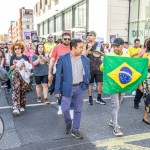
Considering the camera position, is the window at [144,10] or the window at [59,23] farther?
the window at [59,23]

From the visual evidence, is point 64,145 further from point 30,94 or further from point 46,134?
point 30,94

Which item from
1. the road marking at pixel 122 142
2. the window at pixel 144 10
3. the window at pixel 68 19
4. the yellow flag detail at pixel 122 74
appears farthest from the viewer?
the window at pixel 68 19

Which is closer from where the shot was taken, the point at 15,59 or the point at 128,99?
the point at 15,59

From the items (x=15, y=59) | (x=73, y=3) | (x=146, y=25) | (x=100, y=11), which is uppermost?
(x=73, y=3)

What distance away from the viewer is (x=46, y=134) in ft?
14.2

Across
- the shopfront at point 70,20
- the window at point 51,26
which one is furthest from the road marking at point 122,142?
the window at point 51,26

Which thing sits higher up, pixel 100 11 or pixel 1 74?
pixel 100 11

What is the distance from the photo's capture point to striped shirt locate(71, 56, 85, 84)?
13.2ft

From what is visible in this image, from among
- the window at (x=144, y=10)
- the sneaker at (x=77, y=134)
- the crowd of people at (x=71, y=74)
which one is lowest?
the sneaker at (x=77, y=134)

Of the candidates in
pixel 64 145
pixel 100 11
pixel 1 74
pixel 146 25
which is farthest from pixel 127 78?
pixel 100 11

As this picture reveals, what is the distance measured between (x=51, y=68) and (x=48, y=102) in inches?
58.6

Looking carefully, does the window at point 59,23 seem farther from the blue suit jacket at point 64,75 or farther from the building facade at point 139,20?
the blue suit jacket at point 64,75

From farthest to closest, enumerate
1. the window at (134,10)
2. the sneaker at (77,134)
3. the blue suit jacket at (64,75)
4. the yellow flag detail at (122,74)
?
the window at (134,10), the yellow flag detail at (122,74), the sneaker at (77,134), the blue suit jacket at (64,75)

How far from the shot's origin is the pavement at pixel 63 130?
3.87 metres
